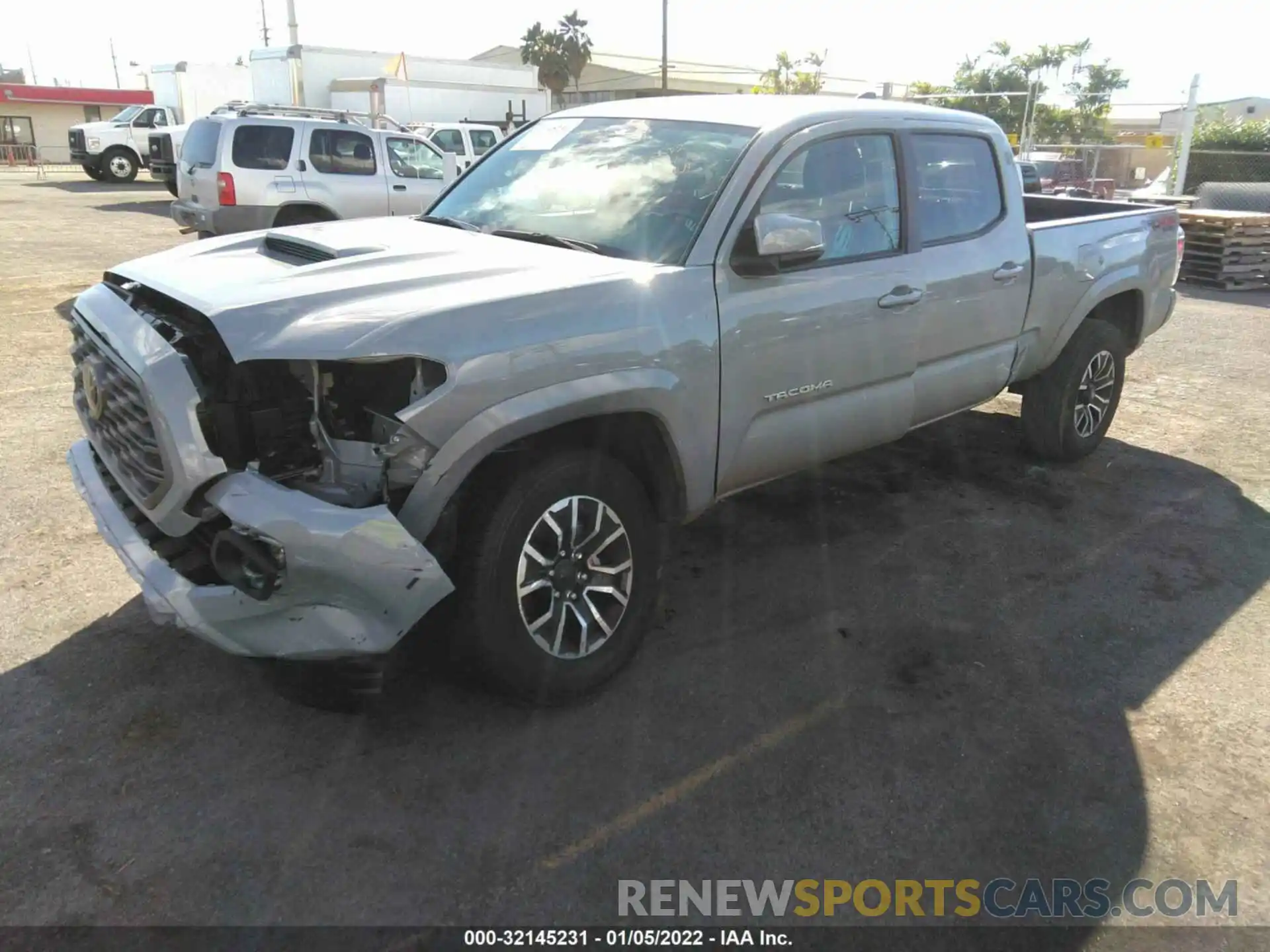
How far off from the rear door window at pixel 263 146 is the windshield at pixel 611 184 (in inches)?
400

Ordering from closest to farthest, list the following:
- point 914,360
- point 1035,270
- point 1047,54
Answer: point 914,360
point 1035,270
point 1047,54

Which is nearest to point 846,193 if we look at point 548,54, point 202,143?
point 202,143

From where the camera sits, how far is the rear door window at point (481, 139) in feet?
66.3

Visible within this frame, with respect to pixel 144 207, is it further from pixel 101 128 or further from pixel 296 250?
pixel 296 250

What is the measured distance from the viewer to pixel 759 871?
2.62m

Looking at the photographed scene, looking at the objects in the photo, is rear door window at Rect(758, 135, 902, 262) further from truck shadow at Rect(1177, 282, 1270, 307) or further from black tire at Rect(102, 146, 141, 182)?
black tire at Rect(102, 146, 141, 182)

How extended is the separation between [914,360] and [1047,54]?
63.9m

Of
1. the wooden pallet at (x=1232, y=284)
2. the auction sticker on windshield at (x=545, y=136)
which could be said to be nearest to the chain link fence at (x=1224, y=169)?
the wooden pallet at (x=1232, y=284)

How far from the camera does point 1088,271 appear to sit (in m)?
5.36

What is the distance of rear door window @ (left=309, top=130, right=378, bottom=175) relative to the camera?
13641 mm

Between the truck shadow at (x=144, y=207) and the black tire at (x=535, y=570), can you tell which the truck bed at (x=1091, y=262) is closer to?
the black tire at (x=535, y=570)

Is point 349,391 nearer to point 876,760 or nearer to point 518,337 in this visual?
point 518,337

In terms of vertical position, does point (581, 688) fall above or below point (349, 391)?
below

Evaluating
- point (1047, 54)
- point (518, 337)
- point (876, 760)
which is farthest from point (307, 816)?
point (1047, 54)
